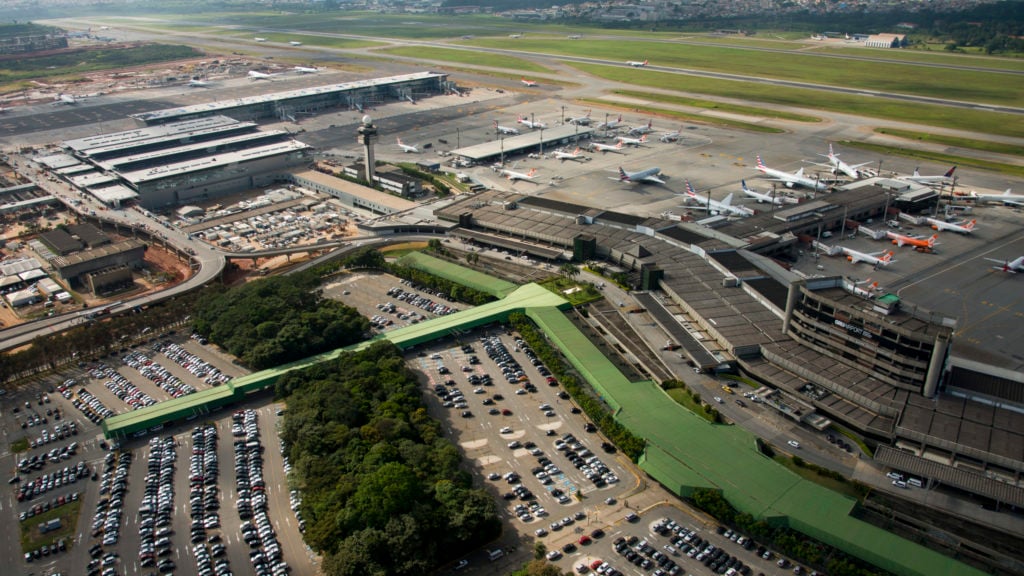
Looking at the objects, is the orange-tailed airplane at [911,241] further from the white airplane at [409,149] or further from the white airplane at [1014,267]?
the white airplane at [409,149]

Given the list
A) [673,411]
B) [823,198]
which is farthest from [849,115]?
[673,411]

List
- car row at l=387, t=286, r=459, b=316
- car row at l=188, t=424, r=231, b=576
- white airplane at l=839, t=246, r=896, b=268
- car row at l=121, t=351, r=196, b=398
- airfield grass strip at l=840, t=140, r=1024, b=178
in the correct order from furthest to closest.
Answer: airfield grass strip at l=840, t=140, r=1024, b=178, white airplane at l=839, t=246, r=896, b=268, car row at l=387, t=286, r=459, b=316, car row at l=121, t=351, r=196, b=398, car row at l=188, t=424, r=231, b=576

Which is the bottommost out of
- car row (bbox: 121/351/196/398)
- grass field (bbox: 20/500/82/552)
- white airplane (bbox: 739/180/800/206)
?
grass field (bbox: 20/500/82/552)

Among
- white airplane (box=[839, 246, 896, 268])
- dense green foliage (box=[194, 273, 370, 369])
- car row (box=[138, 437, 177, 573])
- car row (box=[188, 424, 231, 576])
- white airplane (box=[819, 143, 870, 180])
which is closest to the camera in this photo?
car row (box=[188, 424, 231, 576])

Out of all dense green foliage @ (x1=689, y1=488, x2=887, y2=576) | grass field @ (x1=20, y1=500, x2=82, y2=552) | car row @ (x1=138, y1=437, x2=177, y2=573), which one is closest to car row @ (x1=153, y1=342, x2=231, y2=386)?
car row @ (x1=138, y1=437, x2=177, y2=573)

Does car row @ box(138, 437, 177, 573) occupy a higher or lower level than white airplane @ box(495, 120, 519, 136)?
lower

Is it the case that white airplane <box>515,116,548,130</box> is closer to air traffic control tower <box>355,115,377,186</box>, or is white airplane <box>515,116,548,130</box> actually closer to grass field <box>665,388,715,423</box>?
air traffic control tower <box>355,115,377,186</box>

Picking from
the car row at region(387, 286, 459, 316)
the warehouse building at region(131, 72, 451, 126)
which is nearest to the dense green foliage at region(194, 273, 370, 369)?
the car row at region(387, 286, 459, 316)

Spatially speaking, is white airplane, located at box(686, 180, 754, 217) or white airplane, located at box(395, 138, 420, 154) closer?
white airplane, located at box(686, 180, 754, 217)

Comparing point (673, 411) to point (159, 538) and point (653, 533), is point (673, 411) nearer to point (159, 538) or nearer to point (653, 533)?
point (653, 533)
